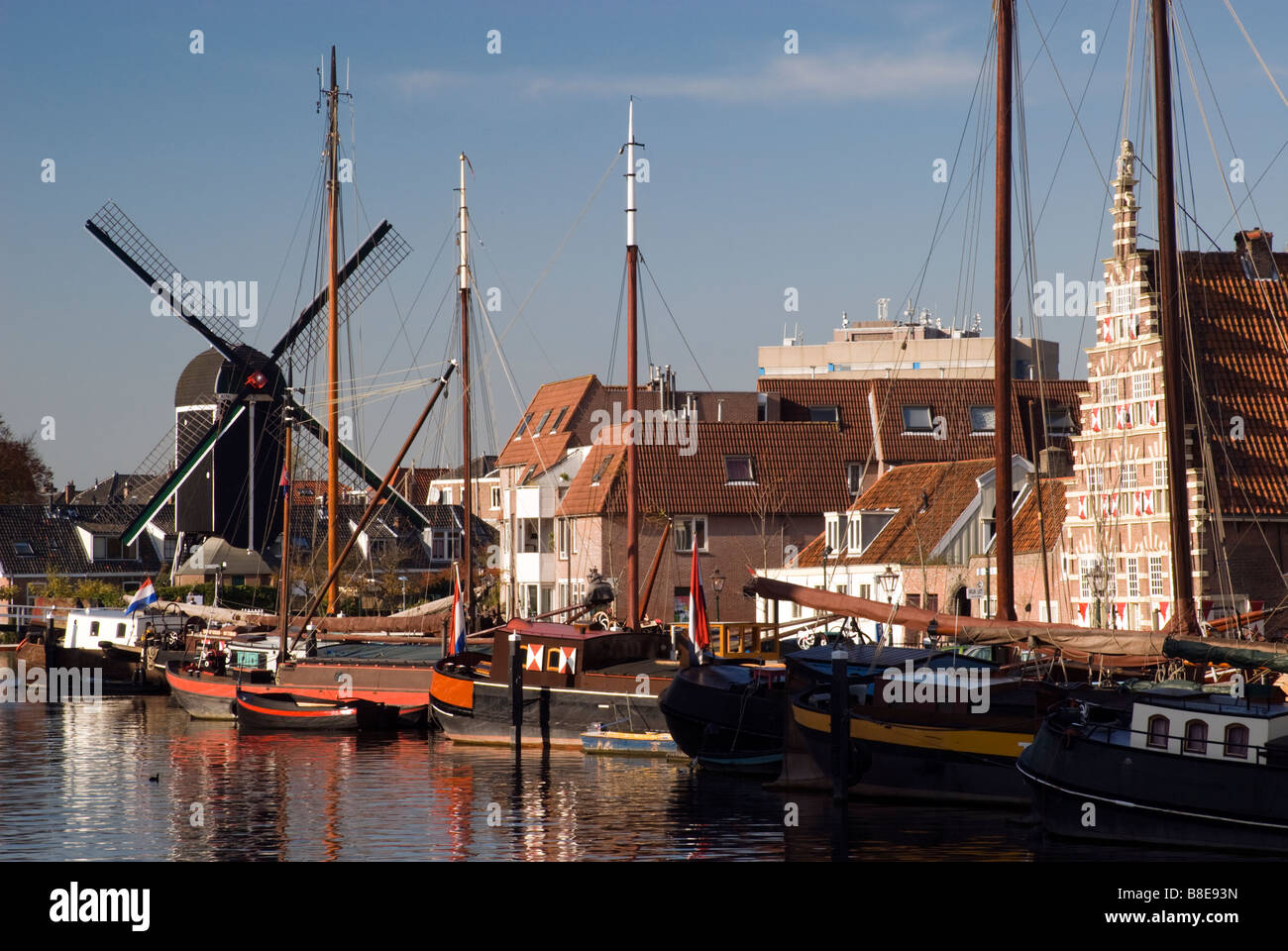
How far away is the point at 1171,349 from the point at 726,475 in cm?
4015

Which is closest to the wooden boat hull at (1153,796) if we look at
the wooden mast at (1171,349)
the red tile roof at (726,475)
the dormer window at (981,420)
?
the wooden mast at (1171,349)

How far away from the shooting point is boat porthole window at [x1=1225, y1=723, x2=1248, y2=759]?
27094mm

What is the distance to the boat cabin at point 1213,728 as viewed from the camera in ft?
88.8

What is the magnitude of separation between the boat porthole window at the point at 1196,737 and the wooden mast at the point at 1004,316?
36.0 feet

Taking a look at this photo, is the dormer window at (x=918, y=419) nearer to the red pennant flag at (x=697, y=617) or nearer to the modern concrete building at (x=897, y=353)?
the red pennant flag at (x=697, y=617)

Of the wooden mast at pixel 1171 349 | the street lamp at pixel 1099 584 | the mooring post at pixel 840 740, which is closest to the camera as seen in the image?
the mooring post at pixel 840 740

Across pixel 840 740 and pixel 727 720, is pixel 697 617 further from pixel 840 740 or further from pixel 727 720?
pixel 840 740

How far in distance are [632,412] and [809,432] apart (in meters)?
29.0

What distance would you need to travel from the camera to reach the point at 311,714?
5350 centimetres

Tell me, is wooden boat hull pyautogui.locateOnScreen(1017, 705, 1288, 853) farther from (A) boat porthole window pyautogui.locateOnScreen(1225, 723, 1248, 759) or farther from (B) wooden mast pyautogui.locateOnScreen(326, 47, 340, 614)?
(B) wooden mast pyautogui.locateOnScreen(326, 47, 340, 614)

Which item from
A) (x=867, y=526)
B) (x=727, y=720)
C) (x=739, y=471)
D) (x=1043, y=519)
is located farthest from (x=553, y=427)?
(x=727, y=720)

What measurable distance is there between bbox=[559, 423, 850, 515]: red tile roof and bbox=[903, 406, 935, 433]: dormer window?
450 cm

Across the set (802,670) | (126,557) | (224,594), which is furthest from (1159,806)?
(126,557)
